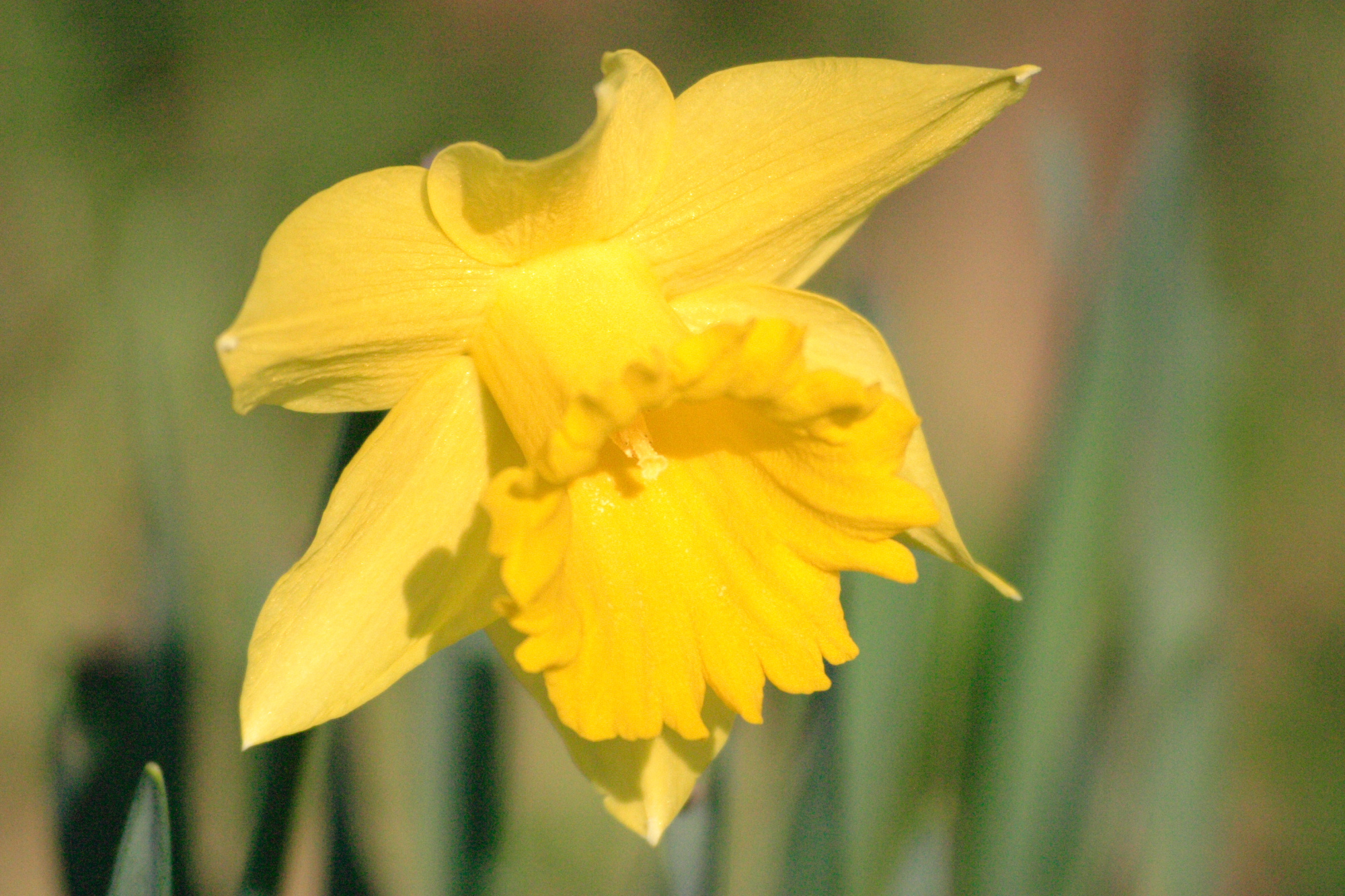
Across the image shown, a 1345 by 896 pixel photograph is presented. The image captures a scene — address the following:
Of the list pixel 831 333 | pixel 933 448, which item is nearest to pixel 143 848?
pixel 831 333

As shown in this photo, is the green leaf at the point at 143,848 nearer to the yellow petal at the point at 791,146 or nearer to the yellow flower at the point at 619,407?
the yellow flower at the point at 619,407

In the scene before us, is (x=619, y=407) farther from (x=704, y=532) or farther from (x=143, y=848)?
(x=143, y=848)

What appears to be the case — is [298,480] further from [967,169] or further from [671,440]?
[967,169]

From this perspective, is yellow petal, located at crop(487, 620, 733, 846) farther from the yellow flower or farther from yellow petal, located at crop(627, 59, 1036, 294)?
yellow petal, located at crop(627, 59, 1036, 294)

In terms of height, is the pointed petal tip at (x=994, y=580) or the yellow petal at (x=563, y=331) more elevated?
the yellow petal at (x=563, y=331)

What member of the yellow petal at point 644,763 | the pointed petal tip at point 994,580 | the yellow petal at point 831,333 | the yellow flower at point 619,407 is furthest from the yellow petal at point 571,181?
the pointed petal tip at point 994,580

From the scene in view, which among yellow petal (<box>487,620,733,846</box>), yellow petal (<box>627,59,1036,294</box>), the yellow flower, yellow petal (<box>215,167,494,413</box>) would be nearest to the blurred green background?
yellow petal (<box>487,620,733,846</box>)
